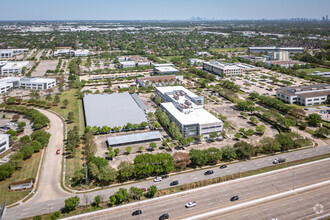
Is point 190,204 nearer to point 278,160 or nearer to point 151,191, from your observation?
point 151,191

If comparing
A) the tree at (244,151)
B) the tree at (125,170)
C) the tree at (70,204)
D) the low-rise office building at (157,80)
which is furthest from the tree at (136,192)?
the low-rise office building at (157,80)

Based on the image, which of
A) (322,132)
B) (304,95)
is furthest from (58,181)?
(304,95)

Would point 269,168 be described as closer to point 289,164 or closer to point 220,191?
point 289,164

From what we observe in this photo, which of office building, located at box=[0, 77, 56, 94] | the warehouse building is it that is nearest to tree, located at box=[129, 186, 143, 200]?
the warehouse building

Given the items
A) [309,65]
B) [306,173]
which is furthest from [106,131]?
[309,65]

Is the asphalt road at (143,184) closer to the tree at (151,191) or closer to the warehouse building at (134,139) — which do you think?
the tree at (151,191)
